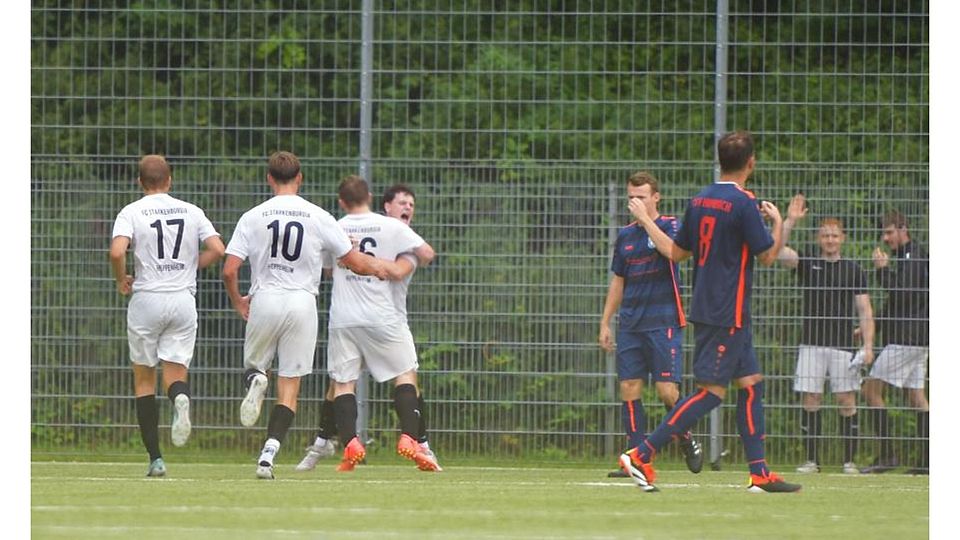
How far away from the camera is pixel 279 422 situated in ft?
35.6

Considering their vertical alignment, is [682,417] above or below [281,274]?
below

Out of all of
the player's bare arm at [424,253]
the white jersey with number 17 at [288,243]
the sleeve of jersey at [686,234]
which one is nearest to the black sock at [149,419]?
the white jersey with number 17 at [288,243]

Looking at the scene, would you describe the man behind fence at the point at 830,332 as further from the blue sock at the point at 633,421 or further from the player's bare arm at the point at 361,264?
the player's bare arm at the point at 361,264

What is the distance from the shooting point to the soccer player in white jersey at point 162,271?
10875mm

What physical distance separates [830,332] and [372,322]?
11.9 ft

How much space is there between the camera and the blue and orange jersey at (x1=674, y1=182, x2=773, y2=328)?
924 centimetres

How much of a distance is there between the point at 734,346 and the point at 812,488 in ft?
5.00

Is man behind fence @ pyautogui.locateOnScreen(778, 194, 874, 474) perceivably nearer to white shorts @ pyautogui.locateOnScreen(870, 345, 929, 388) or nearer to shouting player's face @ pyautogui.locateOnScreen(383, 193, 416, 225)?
white shorts @ pyautogui.locateOnScreen(870, 345, 929, 388)

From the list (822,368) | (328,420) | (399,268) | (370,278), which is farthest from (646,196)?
(822,368)

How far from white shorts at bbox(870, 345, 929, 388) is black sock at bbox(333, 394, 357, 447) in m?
4.04

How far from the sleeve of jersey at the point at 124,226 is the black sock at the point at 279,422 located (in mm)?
1300

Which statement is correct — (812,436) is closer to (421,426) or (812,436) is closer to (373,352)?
(421,426)

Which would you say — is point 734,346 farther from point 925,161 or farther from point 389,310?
point 925,161
